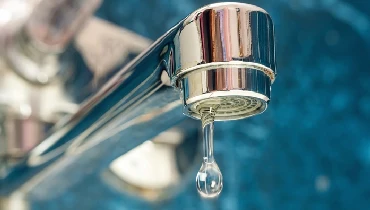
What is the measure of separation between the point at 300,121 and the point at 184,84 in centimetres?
55

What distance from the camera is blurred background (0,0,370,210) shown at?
0.76m

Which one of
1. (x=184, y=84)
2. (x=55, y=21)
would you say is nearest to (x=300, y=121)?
(x=55, y=21)

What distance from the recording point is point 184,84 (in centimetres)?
30

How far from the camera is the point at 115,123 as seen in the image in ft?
1.27

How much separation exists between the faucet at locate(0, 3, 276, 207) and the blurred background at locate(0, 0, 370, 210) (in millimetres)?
316

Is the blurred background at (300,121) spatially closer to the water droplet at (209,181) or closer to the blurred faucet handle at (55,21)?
the blurred faucet handle at (55,21)

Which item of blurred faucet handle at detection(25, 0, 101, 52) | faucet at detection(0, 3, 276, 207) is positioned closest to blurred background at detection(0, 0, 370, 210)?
blurred faucet handle at detection(25, 0, 101, 52)

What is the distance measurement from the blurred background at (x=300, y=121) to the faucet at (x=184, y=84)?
316mm

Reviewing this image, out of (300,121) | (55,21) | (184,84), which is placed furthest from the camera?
(300,121)

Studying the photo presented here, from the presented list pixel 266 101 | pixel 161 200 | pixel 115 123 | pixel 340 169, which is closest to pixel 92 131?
pixel 115 123

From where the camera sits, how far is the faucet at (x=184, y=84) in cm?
29

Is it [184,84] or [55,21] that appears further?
[55,21]

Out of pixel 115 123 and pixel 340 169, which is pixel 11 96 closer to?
pixel 115 123

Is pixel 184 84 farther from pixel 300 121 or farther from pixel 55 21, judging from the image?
pixel 300 121
